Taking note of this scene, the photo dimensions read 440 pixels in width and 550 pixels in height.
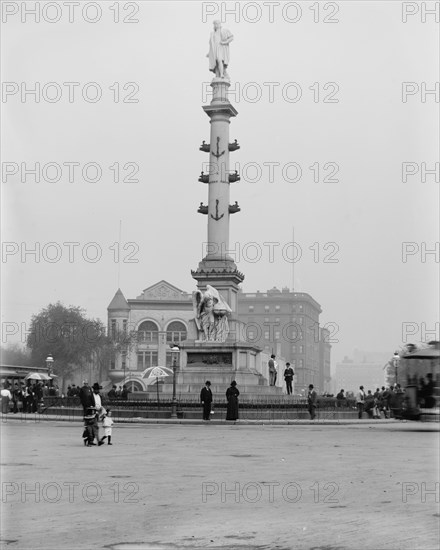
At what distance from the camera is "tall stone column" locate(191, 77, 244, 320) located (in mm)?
47750

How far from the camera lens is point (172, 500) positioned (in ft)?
43.5

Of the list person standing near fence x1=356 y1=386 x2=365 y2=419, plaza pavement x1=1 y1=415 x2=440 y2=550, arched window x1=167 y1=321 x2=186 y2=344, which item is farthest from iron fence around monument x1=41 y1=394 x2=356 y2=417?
arched window x1=167 y1=321 x2=186 y2=344

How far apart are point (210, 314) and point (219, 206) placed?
5746 mm

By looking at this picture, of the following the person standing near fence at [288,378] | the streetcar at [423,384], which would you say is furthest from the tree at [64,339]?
the streetcar at [423,384]

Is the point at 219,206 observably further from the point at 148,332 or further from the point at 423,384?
the point at 148,332

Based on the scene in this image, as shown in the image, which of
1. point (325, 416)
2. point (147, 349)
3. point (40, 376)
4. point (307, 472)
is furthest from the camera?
point (147, 349)

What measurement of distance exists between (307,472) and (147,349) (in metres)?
107

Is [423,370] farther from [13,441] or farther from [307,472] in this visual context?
[307,472]

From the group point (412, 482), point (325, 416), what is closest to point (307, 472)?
point (412, 482)

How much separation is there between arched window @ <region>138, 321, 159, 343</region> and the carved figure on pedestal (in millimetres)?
77559

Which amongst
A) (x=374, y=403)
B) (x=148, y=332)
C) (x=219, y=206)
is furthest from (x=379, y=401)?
(x=148, y=332)

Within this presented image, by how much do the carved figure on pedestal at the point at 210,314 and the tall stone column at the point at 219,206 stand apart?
4.08ft

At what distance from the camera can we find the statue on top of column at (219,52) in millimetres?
50844

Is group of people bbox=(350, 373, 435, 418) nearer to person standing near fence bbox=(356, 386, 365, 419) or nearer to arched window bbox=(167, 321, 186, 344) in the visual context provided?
person standing near fence bbox=(356, 386, 365, 419)
